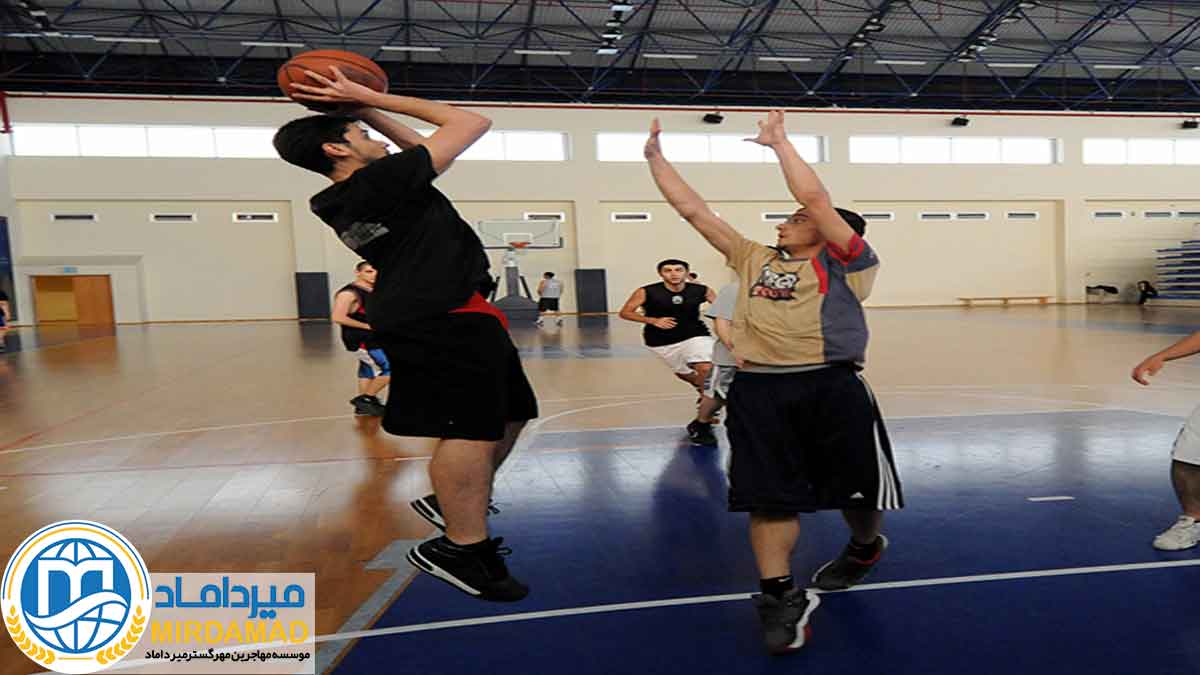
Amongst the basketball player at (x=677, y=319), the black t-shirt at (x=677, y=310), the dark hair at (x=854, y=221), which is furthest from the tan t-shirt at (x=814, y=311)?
the black t-shirt at (x=677, y=310)

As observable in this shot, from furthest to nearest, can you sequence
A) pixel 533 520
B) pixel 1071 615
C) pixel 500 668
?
pixel 533 520 < pixel 1071 615 < pixel 500 668

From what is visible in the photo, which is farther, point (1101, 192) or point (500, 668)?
point (1101, 192)

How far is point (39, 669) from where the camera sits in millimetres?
2613

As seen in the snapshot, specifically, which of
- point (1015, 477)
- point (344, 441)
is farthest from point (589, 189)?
point (1015, 477)

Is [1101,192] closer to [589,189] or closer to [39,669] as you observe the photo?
[589,189]

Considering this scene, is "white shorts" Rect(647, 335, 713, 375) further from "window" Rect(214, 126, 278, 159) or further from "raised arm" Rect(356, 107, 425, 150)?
"window" Rect(214, 126, 278, 159)

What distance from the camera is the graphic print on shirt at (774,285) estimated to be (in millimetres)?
2850

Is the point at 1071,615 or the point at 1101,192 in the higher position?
the point at 1101,192

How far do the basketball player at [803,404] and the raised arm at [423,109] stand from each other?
1.02 m

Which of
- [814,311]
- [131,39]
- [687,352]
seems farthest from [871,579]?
[131,39]

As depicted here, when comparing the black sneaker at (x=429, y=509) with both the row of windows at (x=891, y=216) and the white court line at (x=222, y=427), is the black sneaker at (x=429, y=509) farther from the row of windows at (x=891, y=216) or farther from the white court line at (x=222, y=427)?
the row of windows at (x=891, y=216)

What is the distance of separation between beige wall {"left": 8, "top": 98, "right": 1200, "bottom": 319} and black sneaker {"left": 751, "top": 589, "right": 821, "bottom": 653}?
76.8ft

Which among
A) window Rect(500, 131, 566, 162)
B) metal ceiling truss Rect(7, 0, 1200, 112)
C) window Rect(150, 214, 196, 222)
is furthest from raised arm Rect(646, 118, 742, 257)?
window Rect(150, 214, 196, 222)

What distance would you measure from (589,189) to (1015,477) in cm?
2282
